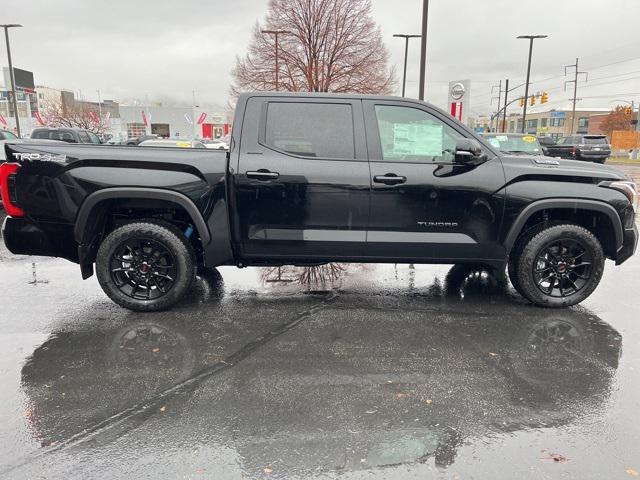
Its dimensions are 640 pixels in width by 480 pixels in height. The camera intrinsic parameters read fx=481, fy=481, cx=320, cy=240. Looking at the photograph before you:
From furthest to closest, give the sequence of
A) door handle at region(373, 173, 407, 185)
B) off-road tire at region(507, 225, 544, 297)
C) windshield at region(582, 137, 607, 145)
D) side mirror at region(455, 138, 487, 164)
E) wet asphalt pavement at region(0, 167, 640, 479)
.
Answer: windshield at region(582, 137, 607, 145) → off-road tire at region(507, 225, 544, 297) → door handle at region(373, 173, 407, 185) → side mirror at region(455, 138, 487, 164) → wet asphalt pavement at region(0, 167, 640, 479)

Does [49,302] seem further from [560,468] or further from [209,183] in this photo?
[560,468]

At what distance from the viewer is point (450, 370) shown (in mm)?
3469

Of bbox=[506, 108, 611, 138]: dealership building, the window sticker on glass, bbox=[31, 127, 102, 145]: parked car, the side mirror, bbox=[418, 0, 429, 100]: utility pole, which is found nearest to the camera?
the side mirror

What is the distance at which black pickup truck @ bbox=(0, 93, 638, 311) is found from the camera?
4.23 meters

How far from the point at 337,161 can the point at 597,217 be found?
2600mm

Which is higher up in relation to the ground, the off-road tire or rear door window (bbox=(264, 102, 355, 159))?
rear door window (bbox=(264, 102, 355, 159))

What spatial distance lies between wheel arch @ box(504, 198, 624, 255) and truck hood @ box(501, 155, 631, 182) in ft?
0.80

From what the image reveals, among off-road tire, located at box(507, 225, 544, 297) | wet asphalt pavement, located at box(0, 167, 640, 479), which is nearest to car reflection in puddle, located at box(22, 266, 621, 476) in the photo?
wet asphalt pavement, located at box(0, 167, 640, 479)

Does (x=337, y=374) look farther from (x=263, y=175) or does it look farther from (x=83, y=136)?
(x=83, y=136)

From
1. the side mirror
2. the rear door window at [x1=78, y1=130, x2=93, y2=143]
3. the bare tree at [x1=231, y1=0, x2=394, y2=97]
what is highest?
the bare tree at [x1=231, y1=0, x2=394, y2=97]

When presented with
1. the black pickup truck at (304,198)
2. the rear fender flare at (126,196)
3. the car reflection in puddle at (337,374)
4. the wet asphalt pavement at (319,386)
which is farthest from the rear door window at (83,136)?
the car reflection in puddle at (337,374)

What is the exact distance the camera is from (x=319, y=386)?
323 centimetres

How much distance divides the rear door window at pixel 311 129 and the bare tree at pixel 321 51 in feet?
90.2

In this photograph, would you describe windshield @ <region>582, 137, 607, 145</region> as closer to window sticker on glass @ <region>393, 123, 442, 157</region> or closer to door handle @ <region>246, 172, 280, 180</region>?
window sticker on glass @ <region>393, 123, 442, 157</region>
